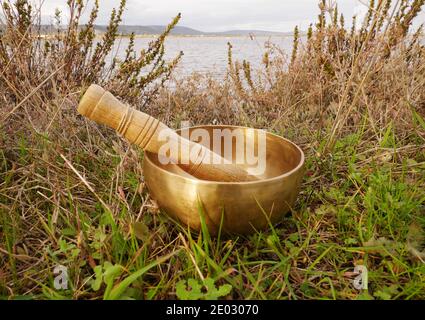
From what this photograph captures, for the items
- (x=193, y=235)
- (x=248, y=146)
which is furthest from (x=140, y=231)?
(x=248, y=146)

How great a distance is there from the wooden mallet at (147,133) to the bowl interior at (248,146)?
0.20 meters

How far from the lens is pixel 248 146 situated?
1.66 m

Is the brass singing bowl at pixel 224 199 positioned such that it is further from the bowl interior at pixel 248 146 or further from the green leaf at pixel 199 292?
the bowl interior at pixel 248 146

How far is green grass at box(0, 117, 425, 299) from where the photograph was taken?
102cm

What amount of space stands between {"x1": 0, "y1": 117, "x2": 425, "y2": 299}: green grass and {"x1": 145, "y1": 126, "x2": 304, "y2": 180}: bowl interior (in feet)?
0.61

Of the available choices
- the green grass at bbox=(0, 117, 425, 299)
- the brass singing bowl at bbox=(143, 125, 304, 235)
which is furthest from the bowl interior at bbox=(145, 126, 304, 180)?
the brass singing bowl at bbox=(143, 125, 304, 235)

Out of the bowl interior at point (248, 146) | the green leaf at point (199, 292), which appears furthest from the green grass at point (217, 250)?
the bowl interior at point (248, 146)

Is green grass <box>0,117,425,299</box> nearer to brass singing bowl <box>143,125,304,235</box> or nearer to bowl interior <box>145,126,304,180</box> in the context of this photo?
brass singing bowl <box>143,125,304,235</box>

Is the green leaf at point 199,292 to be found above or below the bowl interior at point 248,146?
below

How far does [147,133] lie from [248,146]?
57cm

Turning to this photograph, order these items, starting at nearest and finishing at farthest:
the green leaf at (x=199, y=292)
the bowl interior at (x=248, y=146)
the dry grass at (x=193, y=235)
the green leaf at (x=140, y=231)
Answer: the green leaf at (x=199, y=292), the dry grass at (x=193, y=235), the green leaf at (x=140, y=231), the bowl interior at (x=248, y=146)

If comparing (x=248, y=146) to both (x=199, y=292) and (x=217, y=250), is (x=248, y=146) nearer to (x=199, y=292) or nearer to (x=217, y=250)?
(x=217, y=250)

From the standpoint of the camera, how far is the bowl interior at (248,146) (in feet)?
5.10
